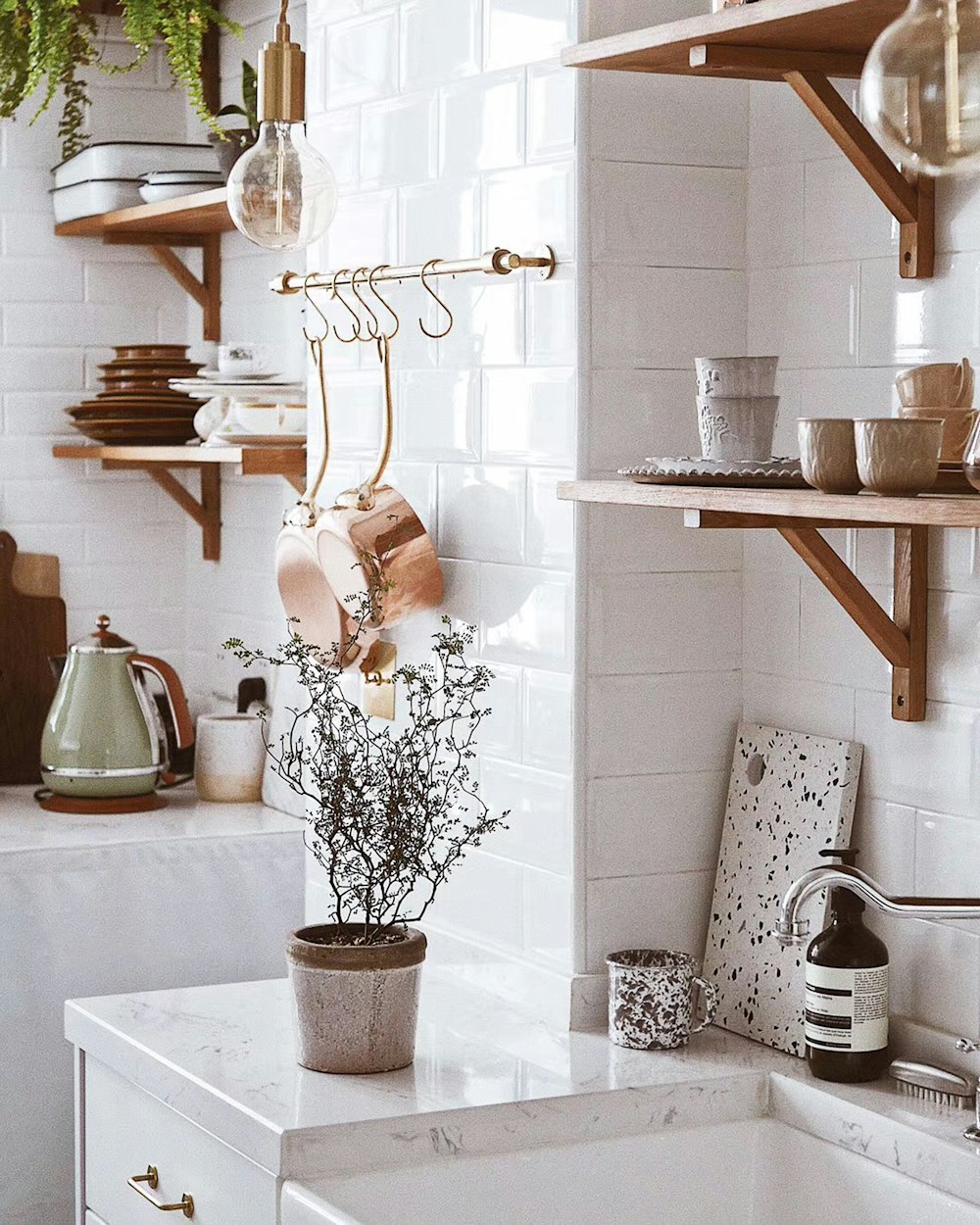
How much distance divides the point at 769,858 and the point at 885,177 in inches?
26.3

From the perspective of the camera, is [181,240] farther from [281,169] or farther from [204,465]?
[281,169]

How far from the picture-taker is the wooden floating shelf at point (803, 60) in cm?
153

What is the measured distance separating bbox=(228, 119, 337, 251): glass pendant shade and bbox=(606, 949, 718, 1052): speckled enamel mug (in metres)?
0.79

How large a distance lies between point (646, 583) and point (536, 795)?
25cm

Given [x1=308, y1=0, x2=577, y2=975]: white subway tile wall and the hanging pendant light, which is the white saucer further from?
the hanging pendant light

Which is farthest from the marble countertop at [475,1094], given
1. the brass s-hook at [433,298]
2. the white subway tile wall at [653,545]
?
the brass s-hook at [433,298]

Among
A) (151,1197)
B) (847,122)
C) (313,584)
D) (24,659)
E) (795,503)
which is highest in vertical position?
(847,122)

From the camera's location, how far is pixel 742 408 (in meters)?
1.61

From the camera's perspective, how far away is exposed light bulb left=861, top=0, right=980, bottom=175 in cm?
95

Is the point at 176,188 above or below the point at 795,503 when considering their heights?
above

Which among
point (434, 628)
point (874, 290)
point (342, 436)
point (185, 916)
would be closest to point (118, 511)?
point (185, 916)

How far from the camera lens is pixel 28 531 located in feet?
11.2

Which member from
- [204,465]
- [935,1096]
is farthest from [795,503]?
[204,465]

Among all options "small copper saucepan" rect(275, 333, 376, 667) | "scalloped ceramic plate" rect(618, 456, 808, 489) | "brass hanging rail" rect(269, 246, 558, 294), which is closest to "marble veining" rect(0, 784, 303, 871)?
"small copper saucepan" rect(275, 333, 376, 667)
